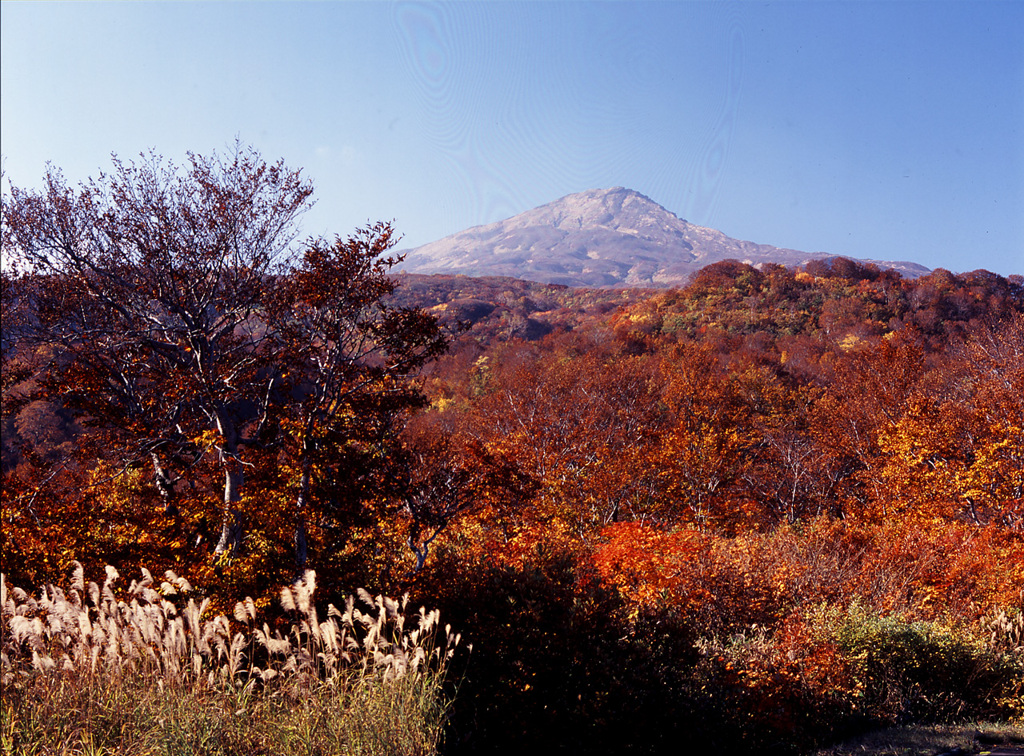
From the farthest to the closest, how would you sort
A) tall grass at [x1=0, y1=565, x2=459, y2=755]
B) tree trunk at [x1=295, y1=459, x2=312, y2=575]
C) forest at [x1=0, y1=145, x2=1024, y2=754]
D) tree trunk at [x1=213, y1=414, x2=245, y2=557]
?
1. tree trunk at [x1=213, y1=414, x2=245, y2=557]
2. tree trunk at [x1=295, y1=459, x2=312, y2=575]
3. forest at [x1=0, y1=145, x2=1024, y2=754]
4. tall grass at [x1=0, y1=565, x2=459, y2=755]

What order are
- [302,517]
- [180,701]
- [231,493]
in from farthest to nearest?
[231,493] → [302,517] → [180,701]

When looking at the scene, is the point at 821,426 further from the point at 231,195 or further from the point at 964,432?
the point at 231,195

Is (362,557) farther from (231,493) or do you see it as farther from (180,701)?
(180,701)

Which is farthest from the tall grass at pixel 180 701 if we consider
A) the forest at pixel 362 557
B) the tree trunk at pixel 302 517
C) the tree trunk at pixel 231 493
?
the tree trunk at pixel 231 493

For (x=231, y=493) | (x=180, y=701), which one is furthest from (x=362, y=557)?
(x=180, y=701)

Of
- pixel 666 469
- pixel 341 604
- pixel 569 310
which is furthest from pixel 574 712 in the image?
pixel 569 310

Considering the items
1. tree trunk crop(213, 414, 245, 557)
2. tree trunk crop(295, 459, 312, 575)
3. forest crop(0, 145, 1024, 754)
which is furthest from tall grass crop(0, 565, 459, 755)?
tree trunk crop(213, 414, 245, 557)

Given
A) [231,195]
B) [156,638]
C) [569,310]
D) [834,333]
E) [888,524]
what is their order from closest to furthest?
[156,638], [231,195], [888,524], [834,333], [569,310]

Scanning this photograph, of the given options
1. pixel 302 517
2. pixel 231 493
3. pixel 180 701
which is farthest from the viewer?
pixel 231 493

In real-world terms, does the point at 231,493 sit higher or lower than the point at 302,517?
higher

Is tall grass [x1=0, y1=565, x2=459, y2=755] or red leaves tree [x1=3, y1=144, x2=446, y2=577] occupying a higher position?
red leaves tree [x1=3, y1=144, x2=446, y2=577]

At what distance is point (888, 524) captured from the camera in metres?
18.9

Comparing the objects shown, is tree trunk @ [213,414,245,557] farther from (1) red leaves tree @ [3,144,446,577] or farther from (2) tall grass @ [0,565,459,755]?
(2) tall grass @ [0,565,459,755]

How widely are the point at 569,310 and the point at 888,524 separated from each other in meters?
70.3
